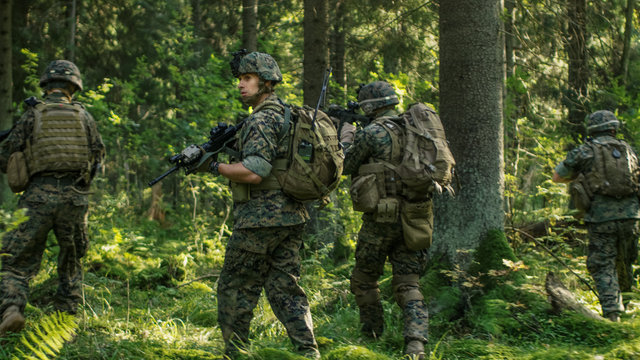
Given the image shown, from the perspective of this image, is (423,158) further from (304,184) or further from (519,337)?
(519,337)

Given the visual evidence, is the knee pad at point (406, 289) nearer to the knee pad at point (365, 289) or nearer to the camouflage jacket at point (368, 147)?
the knee pad at point (365, 289)

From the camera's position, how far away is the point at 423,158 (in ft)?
14.0

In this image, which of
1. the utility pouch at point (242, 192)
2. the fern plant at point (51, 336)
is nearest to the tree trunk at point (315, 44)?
the utility pouch at point (242, 192)

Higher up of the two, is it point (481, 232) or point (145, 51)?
point (145, 51)

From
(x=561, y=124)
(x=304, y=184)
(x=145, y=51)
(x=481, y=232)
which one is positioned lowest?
(x=481, y=232)

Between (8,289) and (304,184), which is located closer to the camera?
(304,184)

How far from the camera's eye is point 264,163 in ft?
11.5

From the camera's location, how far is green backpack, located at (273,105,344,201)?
3656 mm

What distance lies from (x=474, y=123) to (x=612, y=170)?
1848mm

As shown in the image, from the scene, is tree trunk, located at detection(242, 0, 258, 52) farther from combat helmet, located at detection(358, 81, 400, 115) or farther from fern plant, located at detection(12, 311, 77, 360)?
fern plant, located at detection(12, 311, 77, 360)

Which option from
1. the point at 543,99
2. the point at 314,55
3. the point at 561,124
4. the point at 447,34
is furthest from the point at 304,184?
the point at 543,99

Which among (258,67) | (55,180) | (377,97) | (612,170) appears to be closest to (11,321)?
(55,180)

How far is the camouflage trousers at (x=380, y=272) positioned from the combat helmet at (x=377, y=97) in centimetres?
109

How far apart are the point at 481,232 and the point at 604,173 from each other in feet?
5.85
